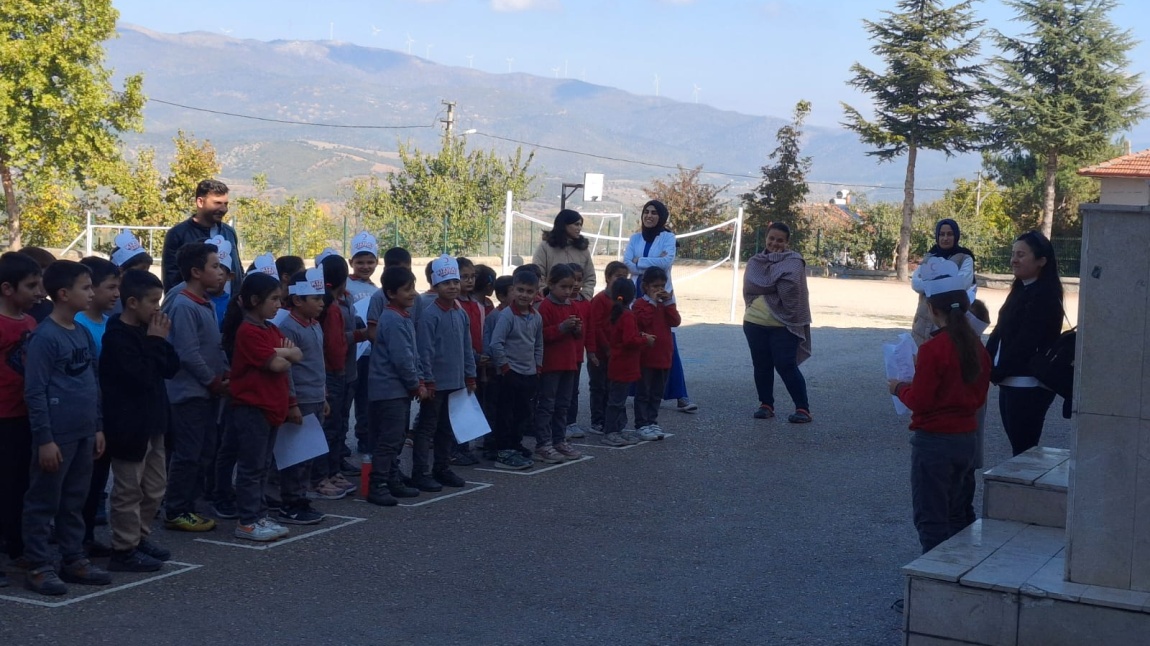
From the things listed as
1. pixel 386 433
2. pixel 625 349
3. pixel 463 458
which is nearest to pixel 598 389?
pixel 625 349

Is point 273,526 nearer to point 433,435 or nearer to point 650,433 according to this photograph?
point 433,435

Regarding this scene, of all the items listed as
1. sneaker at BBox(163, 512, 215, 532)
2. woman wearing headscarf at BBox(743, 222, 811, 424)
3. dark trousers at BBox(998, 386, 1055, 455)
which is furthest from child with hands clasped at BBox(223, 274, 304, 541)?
woman wearing headscarf at BBox(743, 222, 811, 424)

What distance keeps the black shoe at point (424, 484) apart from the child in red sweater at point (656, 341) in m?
2.74

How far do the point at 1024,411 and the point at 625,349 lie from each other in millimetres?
3580

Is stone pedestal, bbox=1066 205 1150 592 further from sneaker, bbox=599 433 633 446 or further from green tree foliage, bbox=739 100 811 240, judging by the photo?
green tree foliage, bbox=739 100 811 240

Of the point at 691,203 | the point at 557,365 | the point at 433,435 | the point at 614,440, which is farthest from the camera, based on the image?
the point at 691,203

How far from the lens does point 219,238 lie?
8008 millimetres

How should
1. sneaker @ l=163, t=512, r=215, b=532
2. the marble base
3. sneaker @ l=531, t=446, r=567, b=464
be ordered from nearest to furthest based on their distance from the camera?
the marble base, sneaker @ l=163, t=512, r=215, b=532, sneaker @ l=531, t=446, r=567, b=464

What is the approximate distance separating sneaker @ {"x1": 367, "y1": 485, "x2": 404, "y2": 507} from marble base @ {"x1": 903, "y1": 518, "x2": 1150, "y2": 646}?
3.75m

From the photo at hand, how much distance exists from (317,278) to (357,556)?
178cm

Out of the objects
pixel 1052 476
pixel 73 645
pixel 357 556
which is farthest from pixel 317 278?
pixel 1052 476

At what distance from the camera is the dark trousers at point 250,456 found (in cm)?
663

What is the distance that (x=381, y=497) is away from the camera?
7.61 meters

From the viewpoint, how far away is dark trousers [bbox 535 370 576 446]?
363 inches
